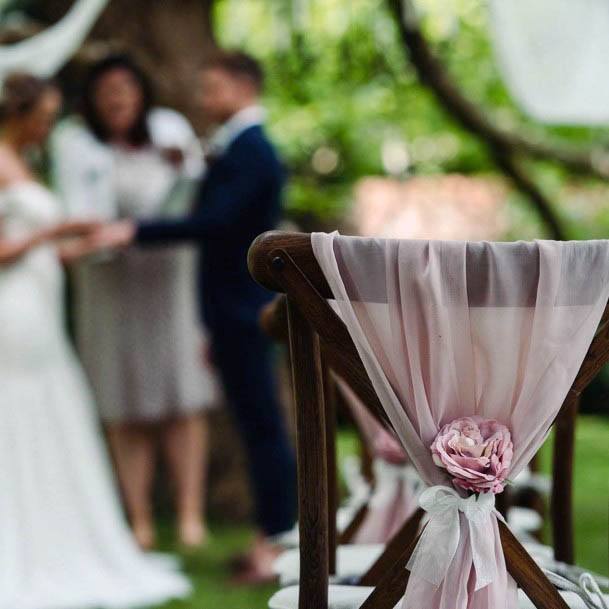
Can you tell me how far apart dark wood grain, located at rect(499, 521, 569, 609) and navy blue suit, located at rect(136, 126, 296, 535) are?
2268 millimetres

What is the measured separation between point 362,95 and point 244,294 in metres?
3.54

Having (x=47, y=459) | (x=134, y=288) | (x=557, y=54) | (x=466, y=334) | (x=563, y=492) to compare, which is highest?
(x=557, y=54)

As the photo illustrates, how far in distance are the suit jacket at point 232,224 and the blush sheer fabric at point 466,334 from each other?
221 cm

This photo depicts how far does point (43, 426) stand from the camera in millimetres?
3535

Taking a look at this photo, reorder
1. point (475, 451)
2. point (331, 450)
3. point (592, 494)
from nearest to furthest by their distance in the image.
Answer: point (475, 451) → point (331, 450) → point (592, 494)

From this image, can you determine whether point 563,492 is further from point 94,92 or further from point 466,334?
point 94,92

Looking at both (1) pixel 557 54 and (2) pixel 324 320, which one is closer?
(2) pixel 324 320

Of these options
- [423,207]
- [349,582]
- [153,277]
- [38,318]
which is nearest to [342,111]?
[423,207]

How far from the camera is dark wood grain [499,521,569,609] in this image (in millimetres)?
1353

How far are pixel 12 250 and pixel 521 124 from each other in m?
5.59

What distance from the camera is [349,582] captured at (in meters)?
1.68

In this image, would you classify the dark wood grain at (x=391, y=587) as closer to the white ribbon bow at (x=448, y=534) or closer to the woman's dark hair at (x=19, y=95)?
the white ribbon bow at (x=448, y=534)

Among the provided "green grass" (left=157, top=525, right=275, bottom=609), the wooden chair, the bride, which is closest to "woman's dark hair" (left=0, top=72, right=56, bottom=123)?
the bride

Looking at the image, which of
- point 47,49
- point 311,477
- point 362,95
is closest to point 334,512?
point 311,477
